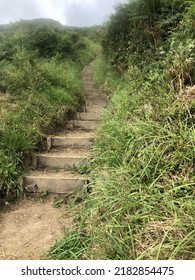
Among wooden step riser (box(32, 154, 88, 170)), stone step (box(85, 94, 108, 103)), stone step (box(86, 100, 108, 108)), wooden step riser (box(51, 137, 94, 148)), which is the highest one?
stone step (box(85, 94, 108, 103))

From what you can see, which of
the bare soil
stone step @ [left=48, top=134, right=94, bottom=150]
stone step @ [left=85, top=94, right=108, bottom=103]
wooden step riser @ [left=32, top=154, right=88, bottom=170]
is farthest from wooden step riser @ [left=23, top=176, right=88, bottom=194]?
stone step @ [left=85, top=94, right=108, bottom=103]

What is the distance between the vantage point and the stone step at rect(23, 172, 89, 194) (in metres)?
4.68

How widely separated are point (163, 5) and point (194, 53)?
3.54 m

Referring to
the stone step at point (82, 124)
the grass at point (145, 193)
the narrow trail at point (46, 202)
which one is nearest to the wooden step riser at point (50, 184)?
the narrow trail at point (46, 202)

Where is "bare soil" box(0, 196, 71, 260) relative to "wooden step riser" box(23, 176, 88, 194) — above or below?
below

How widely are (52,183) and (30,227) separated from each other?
907 mm

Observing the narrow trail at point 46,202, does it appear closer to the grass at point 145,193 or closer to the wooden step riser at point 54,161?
the wooden step riser at point 54,161

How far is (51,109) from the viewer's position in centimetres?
664

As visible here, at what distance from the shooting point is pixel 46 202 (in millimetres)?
4539

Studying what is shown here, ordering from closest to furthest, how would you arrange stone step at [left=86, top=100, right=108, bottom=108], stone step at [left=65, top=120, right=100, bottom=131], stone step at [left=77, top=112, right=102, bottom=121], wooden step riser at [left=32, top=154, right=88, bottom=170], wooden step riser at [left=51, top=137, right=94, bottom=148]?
wooden step riser at [left=32, top=154, right=88, bottom=170] < wooden step riser at [left=51, top=137, right=94, bottom=148] < stone step at [left=65, top=120, right=100, bottom=131] < stone step at [left=77, top=112, right=102, bottom=121] < stone step at [left=86, top=100, right=108, bottom=108]

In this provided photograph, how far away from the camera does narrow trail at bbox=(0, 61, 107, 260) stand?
3586 millimetres

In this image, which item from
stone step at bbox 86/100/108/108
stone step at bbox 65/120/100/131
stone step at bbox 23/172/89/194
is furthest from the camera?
stone step at bbox 86/100/108/108

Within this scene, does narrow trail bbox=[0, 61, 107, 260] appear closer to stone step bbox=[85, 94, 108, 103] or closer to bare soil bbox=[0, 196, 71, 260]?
bare soil bbox=[0, 196, 71, 260]

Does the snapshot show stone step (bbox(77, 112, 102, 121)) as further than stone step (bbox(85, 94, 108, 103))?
No
